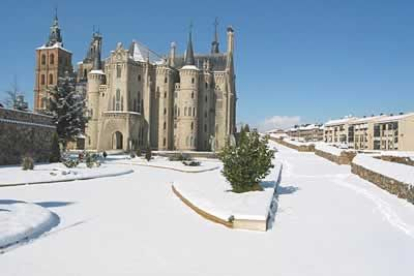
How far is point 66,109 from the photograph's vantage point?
102ft

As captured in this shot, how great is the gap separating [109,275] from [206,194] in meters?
6.21

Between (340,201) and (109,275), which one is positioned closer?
(109,275)

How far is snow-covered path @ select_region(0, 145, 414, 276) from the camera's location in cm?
540

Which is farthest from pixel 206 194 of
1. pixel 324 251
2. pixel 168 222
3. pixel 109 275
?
pixel 109 275

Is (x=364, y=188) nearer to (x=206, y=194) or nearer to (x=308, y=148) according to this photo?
(x=206, y=194)

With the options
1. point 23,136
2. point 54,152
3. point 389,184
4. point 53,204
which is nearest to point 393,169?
point 389,184

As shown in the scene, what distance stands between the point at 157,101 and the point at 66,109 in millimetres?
23137

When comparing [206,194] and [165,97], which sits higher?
[165,97]

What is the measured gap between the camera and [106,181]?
16188mm

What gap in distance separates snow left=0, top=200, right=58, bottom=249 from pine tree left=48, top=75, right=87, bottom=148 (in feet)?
75.2

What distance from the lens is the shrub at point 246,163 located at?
11.5m

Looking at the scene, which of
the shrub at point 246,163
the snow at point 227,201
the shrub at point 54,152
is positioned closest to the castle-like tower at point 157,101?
the shrub at point 54,152

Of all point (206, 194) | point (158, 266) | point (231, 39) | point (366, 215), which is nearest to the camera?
point (158, 266)

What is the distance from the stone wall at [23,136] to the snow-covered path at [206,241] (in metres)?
12.4
